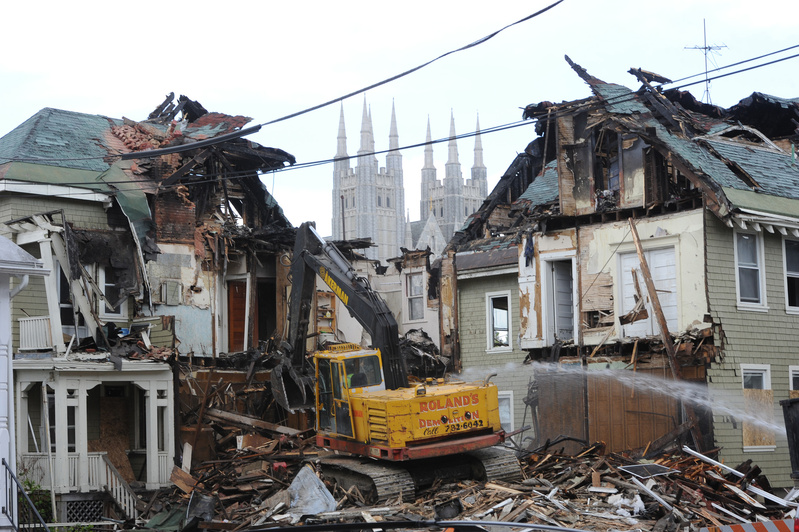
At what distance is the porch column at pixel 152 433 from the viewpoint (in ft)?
72.0

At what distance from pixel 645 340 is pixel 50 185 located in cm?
1448

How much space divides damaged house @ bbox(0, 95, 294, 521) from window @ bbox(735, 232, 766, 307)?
1129 cm

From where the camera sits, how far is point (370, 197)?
538 feet

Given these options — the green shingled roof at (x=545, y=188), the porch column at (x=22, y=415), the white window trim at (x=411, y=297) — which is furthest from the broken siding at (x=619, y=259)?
the white window trim at (x=411, y=297)

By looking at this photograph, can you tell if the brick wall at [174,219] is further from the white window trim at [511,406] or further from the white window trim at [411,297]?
the white window trim at [411,297]

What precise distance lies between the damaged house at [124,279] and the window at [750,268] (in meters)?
11.3

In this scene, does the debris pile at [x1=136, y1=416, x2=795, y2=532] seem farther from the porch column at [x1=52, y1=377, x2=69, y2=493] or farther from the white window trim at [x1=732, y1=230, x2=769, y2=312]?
the white window trim at [x1=732, y1=230, x2=769, y2=312]

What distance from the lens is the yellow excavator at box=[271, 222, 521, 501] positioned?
57.5ft

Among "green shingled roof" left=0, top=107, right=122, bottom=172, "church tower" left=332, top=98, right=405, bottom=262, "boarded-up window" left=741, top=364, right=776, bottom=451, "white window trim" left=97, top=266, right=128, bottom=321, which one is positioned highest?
"church tower" left=332, top=98, right=405, bottom=262

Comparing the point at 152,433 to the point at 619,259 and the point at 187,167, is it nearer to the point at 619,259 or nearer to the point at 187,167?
the point at 187,167

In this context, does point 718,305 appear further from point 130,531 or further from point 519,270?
point 130,531

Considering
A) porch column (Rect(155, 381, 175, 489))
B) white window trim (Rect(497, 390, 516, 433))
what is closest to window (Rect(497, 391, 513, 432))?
white window trim (Rect(497, 390, 516, 433))

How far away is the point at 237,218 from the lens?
29.5m

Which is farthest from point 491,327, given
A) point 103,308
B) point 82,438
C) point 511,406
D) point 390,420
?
point 82,438
